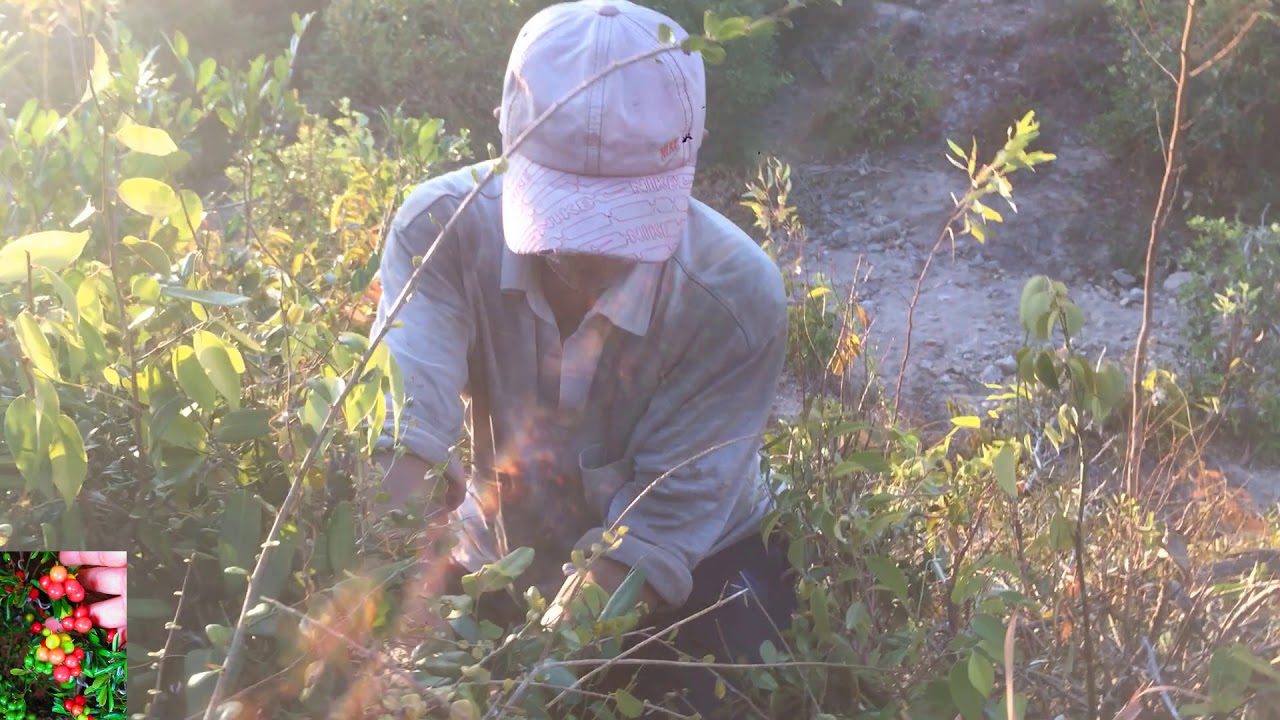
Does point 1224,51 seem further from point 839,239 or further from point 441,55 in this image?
point 839,239

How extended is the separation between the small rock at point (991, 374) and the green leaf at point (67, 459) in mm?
6138

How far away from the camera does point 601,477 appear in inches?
71.8

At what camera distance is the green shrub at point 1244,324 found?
5566 millimetres

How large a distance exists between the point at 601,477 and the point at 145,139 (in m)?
1.05

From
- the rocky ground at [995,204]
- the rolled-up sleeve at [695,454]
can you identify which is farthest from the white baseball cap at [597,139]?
the rocky ground at [995,204]

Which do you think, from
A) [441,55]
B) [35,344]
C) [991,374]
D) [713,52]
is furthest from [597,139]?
[441,55]

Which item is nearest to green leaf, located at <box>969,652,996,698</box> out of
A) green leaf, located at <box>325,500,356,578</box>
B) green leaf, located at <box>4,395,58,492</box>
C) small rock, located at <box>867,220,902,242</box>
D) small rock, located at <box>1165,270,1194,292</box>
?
green leaf, located at <box>325,500,356,578</box>

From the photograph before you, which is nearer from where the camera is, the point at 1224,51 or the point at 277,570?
the point at 277,570

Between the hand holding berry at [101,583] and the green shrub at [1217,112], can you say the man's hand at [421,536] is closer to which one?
the hand holding berry at [101,583]

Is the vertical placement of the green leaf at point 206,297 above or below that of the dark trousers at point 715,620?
above

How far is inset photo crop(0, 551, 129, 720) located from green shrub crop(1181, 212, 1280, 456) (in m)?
5.45

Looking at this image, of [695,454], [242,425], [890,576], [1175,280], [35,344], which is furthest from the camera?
[1175,280]

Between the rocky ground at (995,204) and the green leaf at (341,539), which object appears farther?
the rocky ground at (995,204)

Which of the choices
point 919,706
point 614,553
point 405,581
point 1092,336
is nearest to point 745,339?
point 614,553
